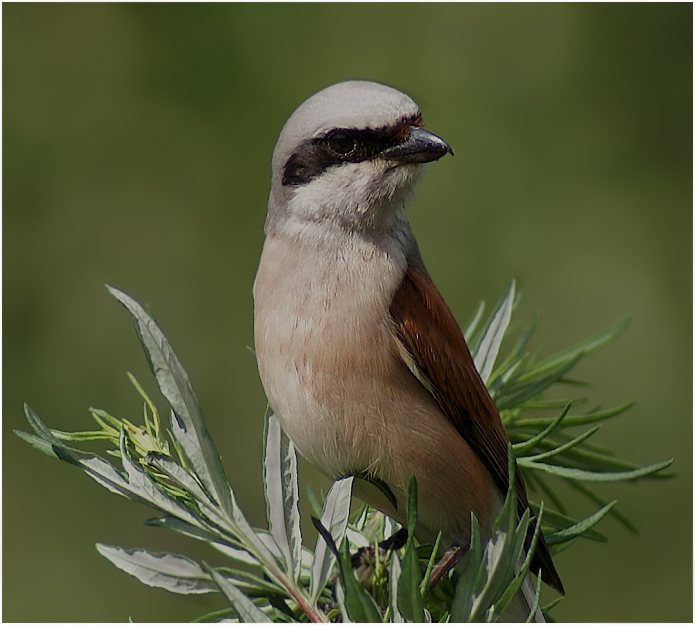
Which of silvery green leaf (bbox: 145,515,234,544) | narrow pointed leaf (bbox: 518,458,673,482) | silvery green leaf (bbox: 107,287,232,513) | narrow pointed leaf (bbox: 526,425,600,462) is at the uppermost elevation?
silvery green leaf (bbox: 107,287,232,513)

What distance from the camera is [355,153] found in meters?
1.88

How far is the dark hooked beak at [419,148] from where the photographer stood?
1833 millimetres

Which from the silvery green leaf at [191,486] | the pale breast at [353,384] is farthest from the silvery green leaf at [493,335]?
the silvery green leaf at [191,486]

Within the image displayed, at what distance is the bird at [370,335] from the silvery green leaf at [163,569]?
0.55 metres

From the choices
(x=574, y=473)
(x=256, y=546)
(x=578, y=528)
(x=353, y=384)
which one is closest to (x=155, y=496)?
(x=256, y=546)

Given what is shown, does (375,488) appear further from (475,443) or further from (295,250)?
(295,250)

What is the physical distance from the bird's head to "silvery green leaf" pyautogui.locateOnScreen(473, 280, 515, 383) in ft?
1.15

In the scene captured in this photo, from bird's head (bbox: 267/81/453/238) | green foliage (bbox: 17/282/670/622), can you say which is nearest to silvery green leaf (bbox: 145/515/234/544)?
green foliage (bbox: 17/282/670/622)

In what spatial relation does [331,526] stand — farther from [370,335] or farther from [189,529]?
[370,335]

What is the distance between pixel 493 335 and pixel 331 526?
36.8 inches

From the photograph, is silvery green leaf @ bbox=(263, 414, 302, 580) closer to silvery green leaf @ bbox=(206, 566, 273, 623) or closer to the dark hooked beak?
silvery green leaf @ bbox=(206, 566, 273, 623)

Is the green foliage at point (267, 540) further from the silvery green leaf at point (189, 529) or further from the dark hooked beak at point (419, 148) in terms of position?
the dark hooked beak at point (419, 148)

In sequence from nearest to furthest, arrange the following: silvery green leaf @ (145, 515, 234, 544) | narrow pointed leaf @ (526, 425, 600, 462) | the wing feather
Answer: silvery green leaf @ (145, 515, 234, 544) → narrow pointed leaf @ (526, 425, 600, 462) → the wing feather

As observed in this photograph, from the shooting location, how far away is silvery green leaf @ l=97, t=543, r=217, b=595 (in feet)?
4.00
